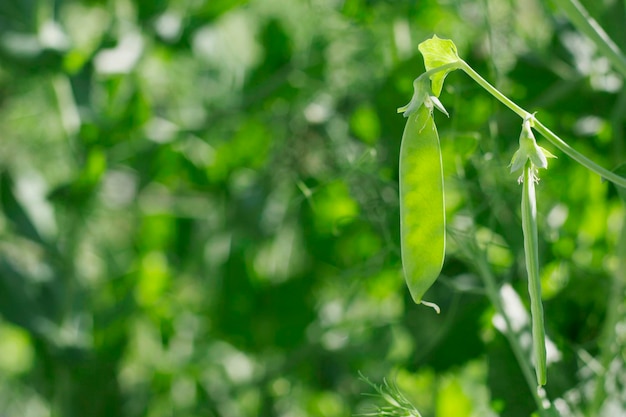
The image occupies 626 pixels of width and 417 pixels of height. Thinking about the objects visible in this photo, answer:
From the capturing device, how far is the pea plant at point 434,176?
0.19 meters

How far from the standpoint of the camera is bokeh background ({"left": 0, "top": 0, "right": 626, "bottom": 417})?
39 cm

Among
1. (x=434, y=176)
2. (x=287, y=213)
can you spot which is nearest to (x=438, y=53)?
(x=434, y=176)

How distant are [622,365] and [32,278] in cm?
41

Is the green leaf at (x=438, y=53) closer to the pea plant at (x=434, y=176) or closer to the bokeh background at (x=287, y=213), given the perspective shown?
the pea plant at (x=434, y=176)

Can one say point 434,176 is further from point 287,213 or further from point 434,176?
point 287,213

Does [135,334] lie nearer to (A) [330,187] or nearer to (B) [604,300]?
(A) [330,187]

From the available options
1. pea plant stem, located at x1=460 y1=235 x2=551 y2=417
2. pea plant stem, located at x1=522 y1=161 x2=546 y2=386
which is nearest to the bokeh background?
pea plant stem, located at x1=460 y1=235 x2=551 y2=417

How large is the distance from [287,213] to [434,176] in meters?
0.40

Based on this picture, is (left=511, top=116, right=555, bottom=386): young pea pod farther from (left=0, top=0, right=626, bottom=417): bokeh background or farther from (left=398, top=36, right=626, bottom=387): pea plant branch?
(left=0, top=0, right=626, bottom=417): bokeh background

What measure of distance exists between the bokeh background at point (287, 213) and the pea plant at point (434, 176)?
0.11 metres

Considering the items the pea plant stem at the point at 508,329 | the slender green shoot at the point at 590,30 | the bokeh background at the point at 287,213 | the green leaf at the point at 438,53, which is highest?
the green leaf at the point at 438,53

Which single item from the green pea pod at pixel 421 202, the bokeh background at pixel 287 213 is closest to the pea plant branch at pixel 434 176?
the green pea pod at pixel 421 202

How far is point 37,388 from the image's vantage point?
23.5 inches

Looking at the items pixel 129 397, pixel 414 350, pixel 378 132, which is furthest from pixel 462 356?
pixel 129 397
